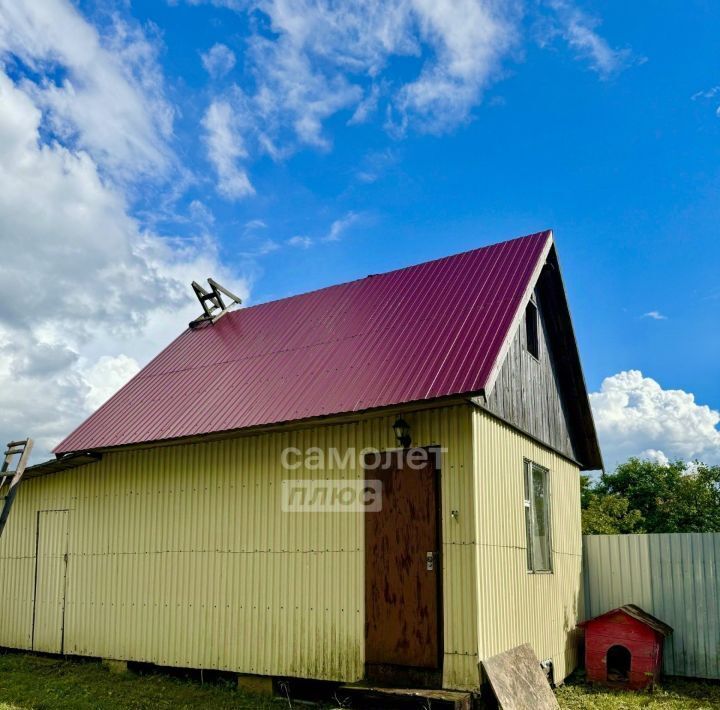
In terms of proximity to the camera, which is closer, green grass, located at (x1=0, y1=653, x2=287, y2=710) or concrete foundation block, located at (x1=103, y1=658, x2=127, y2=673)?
green grass, located at (x1=0, y1=653, x2=287, y2=710)

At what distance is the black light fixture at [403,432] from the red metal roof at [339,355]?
40 centimetres

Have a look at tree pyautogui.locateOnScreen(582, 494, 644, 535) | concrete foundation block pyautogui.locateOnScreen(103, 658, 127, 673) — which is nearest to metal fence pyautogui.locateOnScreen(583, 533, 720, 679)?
concrete foundation block pyautogui.locateOnScreen(103, 658, 127, 673)

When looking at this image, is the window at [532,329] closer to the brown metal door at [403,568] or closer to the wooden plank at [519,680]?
the brown metal door at [403,568]

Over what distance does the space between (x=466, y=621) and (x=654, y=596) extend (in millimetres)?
5388

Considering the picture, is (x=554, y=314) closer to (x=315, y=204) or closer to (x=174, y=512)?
(x=315, y=204)

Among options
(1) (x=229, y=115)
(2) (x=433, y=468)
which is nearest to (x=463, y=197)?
(1) (x=229, y=115)

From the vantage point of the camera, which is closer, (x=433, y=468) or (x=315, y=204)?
(x=433, y=468)

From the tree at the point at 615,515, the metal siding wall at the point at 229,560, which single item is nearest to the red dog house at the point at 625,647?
the metal siding wall at the point at 229,560

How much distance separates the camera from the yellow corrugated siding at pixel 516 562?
27.0ft

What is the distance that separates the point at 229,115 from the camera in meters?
10.7

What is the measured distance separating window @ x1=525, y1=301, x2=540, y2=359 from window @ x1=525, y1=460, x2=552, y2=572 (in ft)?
5.72

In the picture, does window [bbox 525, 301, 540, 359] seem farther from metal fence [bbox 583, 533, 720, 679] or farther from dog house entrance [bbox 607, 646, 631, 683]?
dog house entrance [bbox 607, 646, 631, 683]

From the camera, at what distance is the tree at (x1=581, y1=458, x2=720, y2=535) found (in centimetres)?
2431

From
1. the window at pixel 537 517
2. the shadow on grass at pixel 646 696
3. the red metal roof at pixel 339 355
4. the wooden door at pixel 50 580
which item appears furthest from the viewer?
the wooden door at pixel 50 580
